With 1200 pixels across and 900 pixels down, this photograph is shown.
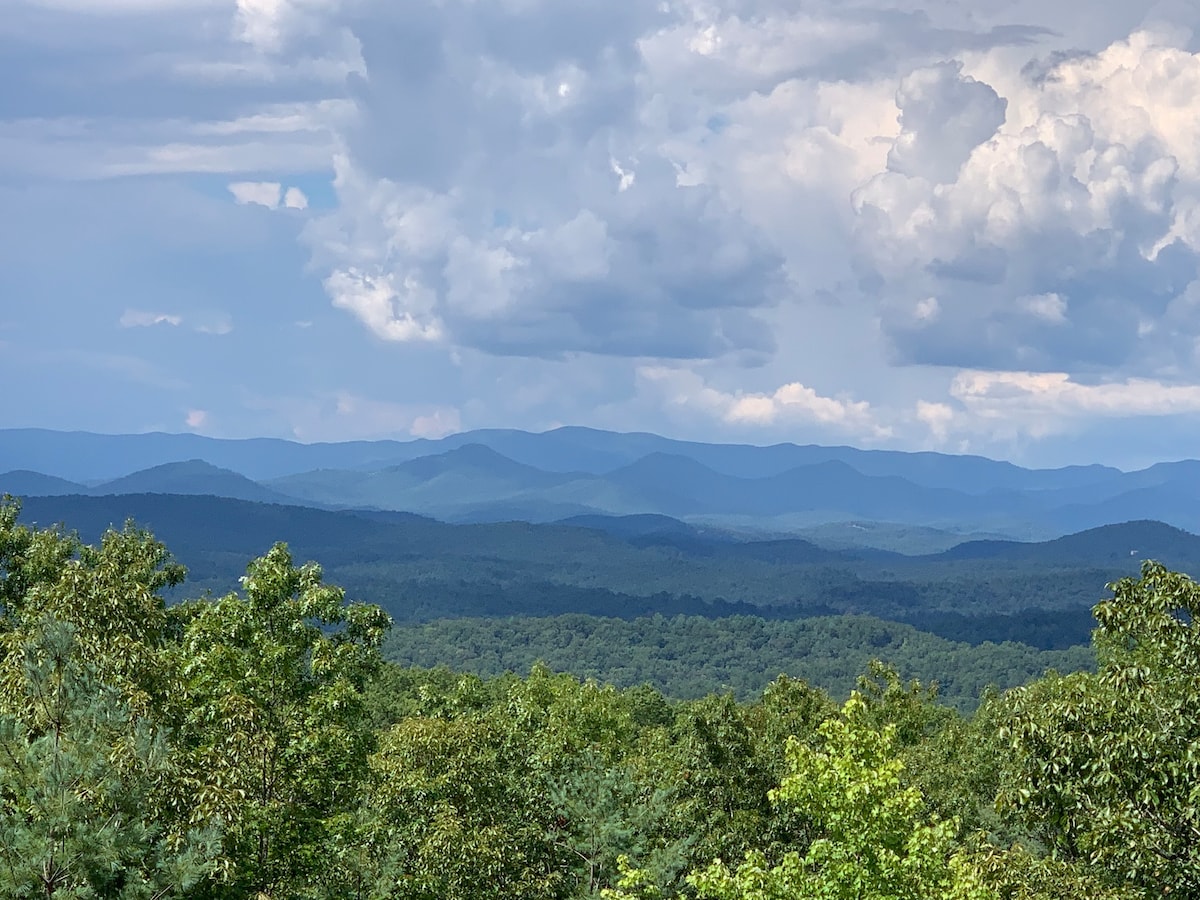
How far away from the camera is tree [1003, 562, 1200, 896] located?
1491 centimetres

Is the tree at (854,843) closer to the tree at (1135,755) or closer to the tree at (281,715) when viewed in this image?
the tree at (1135,755)

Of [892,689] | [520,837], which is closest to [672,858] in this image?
[520,837]

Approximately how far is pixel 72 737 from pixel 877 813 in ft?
36.7

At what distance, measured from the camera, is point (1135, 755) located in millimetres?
15195

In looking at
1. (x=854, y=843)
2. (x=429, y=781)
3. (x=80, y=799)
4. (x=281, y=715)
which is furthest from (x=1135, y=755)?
Answer: (x=429, y=781)

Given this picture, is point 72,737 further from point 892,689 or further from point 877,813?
point 892,689

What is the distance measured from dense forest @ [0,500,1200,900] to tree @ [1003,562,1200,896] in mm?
41

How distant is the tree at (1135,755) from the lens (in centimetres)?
1491

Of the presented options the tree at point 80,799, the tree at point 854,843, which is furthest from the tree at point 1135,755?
the tree at point 80,799

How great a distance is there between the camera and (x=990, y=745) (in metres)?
48.8

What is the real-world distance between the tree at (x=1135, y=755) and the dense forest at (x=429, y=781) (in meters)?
0.04

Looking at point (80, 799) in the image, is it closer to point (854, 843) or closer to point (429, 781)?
point (854, 843)

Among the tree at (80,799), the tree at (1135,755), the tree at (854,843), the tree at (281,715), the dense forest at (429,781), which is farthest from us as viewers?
the tree at (281,715)

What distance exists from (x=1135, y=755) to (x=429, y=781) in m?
16.4
